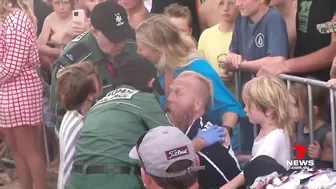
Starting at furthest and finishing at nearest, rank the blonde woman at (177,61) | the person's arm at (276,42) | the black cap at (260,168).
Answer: the blonde woman at (177,61) < the person's arm at (276,42) < the black cap at (260,168)

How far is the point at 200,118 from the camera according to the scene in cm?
449

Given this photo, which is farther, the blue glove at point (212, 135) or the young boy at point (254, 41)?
the young boy at point (254, 41)

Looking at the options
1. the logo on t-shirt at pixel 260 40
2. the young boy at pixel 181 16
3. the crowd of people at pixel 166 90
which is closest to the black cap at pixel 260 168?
the crowd of people at pixel 166 90

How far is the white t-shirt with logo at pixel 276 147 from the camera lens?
385cm

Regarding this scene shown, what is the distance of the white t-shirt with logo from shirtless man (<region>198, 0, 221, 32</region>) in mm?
1445

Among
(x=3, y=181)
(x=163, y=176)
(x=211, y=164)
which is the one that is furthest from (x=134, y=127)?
(x=3, y=181)

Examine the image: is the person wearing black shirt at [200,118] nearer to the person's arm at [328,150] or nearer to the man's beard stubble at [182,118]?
the man's beard stubble at [182,118]

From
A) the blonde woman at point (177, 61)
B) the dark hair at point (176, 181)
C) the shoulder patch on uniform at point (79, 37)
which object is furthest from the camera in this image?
the shoulder patch on uniform at point (79, 37)

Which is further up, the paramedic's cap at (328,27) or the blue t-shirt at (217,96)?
the paramedic's cap at (328,27)

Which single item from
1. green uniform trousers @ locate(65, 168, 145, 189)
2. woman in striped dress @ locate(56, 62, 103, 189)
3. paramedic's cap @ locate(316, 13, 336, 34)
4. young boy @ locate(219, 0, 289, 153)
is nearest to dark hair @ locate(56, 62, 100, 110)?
woman in striped dress @ locate(56, 62, 103, 189)

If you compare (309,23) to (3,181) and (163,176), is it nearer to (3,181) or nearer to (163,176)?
(163,176)

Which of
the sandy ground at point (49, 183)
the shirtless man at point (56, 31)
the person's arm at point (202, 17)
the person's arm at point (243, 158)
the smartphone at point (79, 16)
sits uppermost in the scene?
the person's arm at point (202, 17)

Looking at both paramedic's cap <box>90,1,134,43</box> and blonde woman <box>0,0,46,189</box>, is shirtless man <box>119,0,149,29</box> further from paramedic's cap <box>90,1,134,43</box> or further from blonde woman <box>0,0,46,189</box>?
blonde woman <box>0,0,46,189</box>

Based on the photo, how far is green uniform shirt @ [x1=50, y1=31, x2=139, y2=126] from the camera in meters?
4.95
